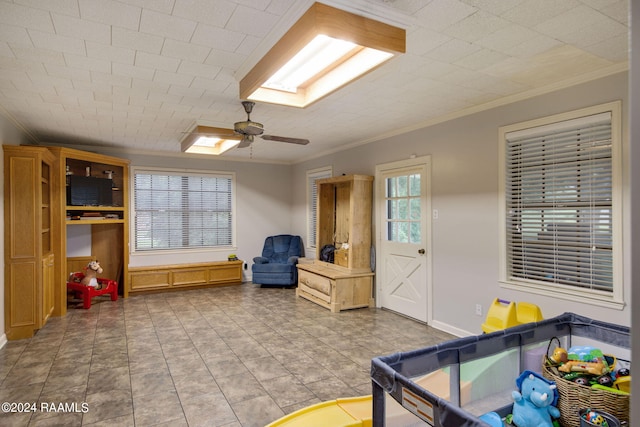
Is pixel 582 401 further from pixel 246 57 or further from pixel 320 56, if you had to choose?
pixel 246 57

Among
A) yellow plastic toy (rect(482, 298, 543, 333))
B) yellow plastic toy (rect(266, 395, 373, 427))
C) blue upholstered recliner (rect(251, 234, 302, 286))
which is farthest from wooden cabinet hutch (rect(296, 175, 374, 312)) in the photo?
yellow plastic toy (rect(266, 395, 373, 427))

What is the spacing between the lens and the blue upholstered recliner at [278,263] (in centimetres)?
689

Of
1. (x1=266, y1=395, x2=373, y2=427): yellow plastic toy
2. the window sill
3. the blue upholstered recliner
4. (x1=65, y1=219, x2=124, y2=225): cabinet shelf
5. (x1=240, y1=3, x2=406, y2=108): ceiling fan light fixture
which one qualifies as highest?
(x1=240, y1=3, x2=406, y2=108): ceiling fan light fixture

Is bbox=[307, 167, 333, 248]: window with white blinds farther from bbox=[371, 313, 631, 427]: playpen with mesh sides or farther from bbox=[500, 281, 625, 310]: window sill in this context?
bbox=[371, 313, 631, 427]: playpen with mesh sides

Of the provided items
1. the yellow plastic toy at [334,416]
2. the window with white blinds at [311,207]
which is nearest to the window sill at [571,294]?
the yellow plastic toy at [334,416]

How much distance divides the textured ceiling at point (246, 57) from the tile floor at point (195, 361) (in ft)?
8.30

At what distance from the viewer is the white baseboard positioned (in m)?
4.20

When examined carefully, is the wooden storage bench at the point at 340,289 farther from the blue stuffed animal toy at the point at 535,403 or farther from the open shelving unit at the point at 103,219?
the blue stuffed animal toy at the point at 535,403

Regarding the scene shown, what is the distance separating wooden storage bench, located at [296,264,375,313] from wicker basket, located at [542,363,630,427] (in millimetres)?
3571

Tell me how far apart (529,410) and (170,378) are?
274 centimetres

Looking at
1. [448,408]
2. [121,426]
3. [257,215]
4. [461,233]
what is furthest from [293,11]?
[257,215]

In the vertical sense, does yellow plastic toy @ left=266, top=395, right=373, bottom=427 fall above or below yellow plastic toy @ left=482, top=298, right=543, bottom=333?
below

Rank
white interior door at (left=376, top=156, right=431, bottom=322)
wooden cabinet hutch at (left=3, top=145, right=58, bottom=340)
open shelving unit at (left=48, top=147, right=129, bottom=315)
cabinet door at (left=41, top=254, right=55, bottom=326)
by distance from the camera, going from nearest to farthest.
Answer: wooden cabinet hutch at (left=3, top=145, right=58, bottom=340) → cabinet door at (left=41, top=254, right=55, bottom=326) → white interior door at (left=376, top=156, right=431, bottom=322) → open shelving unit at (left=48, top=147, right=129, bottom=315)

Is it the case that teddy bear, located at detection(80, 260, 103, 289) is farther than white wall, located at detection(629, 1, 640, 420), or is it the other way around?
teddy bear, located at detection(80, 260, 103, 289)
